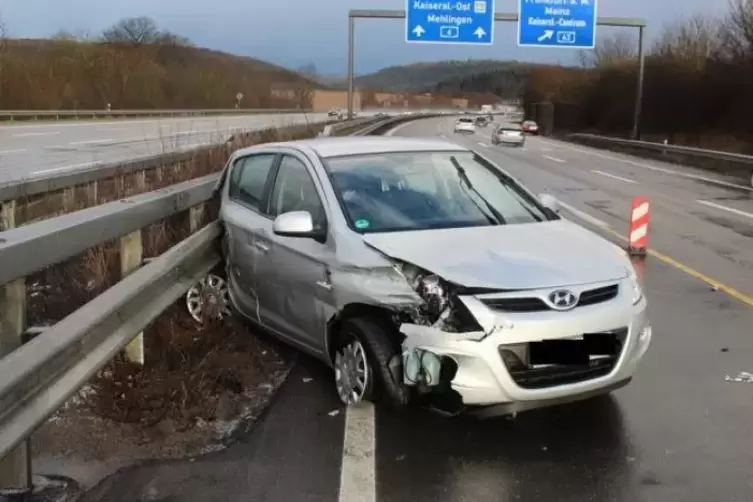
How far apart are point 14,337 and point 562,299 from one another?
2.58 meters

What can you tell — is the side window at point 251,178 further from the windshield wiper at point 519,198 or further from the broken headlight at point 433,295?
the broken headlight at point 433,295

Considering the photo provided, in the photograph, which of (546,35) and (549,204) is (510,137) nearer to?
(546,35)

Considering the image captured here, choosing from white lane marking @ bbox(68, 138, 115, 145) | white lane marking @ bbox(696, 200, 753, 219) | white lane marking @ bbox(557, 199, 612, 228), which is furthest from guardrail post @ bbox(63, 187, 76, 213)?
white lane marking @ bbox(68, 138, 115, 145)

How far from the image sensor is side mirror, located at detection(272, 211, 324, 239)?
5215mm

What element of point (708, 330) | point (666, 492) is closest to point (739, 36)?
point (708, 330)

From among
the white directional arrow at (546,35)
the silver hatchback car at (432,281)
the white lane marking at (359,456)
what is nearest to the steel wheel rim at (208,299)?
the silver hatchback car at (432,281)

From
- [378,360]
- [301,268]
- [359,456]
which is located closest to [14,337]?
[359,456]

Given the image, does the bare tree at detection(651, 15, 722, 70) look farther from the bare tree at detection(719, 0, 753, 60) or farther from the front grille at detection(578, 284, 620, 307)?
the front grille at detection(578, 284, 620, 307)

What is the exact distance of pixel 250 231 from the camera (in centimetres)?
623

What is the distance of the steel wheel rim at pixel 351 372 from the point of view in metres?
4.85

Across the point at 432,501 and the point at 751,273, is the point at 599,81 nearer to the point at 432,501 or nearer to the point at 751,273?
the point at 751,273

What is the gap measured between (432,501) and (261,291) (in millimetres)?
2564

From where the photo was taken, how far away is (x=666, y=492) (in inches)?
155

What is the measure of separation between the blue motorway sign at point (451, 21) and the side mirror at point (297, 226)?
30373 mm
